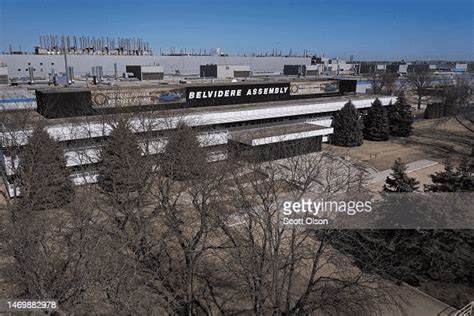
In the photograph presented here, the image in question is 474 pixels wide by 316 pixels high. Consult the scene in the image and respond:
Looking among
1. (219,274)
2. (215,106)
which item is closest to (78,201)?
(219,274)

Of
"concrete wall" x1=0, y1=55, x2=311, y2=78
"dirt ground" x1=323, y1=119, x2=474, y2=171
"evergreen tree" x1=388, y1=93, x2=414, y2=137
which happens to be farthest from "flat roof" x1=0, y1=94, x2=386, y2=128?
"concrete wall" x1=0, y1=55, x2=311, y2=78

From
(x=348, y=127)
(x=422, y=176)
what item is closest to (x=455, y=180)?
(x=422, y=176)

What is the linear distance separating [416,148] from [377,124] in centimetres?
429

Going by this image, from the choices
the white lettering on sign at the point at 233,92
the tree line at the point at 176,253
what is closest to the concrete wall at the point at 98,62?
the white lettering on sign at the point at 233,92

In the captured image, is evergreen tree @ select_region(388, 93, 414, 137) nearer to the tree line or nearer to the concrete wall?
the tree line

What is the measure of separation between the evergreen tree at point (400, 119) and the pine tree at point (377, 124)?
2465 mm

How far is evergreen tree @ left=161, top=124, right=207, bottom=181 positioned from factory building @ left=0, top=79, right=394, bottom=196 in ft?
3.01

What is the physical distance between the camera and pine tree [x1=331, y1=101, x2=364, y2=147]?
106ft

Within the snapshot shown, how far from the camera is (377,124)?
115 ft

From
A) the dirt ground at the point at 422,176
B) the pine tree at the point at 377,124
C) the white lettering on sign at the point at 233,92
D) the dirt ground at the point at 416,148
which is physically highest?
the white lettering on sign at the point at 233,92

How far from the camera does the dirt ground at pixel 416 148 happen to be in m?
29.5

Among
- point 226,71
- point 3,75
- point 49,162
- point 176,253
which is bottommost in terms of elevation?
point 176,253

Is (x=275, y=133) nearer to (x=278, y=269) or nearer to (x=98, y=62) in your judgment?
(x=278, y=269)

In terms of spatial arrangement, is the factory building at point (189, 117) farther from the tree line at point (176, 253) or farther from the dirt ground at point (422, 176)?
the dirt ground at point (422, 176)
